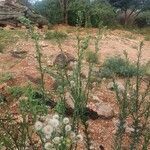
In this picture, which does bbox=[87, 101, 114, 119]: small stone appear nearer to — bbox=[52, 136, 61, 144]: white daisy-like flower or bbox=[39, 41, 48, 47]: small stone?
bbox=[52, 136, 61, 144]: white daisy-like flower

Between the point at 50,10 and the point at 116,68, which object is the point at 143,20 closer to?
the point at 50,10

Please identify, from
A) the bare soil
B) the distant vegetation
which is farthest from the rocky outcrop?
the bare soil

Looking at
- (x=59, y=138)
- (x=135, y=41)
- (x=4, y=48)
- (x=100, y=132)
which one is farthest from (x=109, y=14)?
(x=59, y=138)

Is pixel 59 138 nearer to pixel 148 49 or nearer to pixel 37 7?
pixel 148 49

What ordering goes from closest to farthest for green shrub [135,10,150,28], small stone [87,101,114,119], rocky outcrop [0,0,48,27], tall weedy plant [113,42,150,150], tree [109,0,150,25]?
1. tall weedy plant [113,42,150,150]
2. small stone [87,101,114,119]
3. rocky outcrop [0,0,48,27]
4. tree [109,0,150,25]
5. green shrub [135,10,150,28]

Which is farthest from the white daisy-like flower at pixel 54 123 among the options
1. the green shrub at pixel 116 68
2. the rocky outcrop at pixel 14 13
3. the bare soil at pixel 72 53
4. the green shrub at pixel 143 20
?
the green shrub at pixel 143 20

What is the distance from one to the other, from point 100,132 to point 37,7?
549 inches

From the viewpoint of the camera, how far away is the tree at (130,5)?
22641 millimetres

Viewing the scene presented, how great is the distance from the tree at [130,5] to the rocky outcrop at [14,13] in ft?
19.7

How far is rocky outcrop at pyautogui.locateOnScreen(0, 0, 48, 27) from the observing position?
16.0 metres

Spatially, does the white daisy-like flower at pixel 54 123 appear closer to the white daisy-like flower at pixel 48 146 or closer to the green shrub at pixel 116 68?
the white daisy-like flower at pixel 48 146

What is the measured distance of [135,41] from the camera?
15625 millimetres

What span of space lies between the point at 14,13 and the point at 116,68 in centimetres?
734

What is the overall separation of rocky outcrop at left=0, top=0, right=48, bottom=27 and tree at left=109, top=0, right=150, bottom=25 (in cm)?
601
